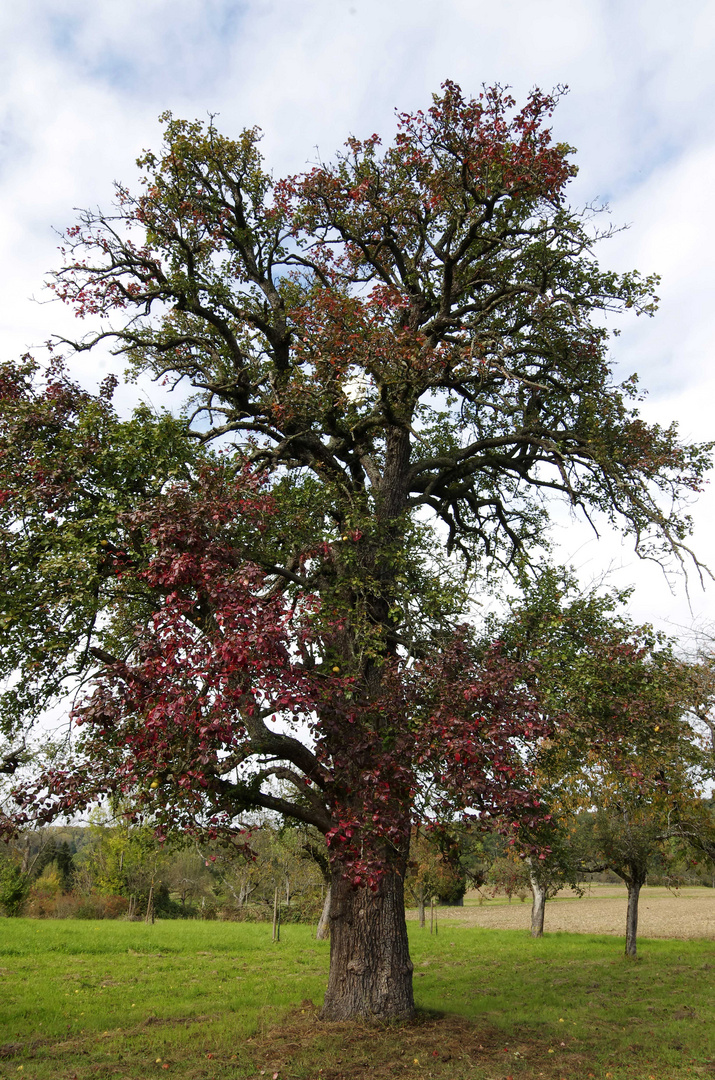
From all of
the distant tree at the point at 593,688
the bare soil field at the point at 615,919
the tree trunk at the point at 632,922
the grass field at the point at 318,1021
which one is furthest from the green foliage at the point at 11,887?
the distant tree at the point at 593,688

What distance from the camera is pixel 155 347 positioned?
43.6 feet

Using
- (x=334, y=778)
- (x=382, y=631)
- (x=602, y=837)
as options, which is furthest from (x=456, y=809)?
(x=602, y=837)

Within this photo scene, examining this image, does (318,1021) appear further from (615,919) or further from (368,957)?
(615,919)

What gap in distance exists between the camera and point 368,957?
10.1m

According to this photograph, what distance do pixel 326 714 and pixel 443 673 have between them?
1.62 meters

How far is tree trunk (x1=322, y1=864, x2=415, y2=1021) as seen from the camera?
9977mm

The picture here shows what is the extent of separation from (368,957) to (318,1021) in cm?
115

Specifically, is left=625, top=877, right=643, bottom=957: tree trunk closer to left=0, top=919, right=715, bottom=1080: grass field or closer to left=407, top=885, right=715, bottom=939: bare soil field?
left=0, top=919, right=715, bottom=1080: grass field

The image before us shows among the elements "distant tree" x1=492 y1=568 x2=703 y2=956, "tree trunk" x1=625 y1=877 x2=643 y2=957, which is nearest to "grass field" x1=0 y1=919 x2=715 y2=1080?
"tree trunk" x1=625 y1=877 x2=643 y2=957

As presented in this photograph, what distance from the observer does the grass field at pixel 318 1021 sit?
28.4 feet

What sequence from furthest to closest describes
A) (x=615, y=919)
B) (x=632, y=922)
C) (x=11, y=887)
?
1. (x=615, y=919)
2. (x=11, y=887)
3. (x=632, y=922)

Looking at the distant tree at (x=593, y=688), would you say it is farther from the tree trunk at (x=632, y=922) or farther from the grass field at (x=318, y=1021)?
the tree trunk at (x=632, y=922)

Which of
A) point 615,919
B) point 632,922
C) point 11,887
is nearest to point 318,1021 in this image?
point 632,922

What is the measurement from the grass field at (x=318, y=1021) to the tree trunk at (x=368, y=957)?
0.31 meters
